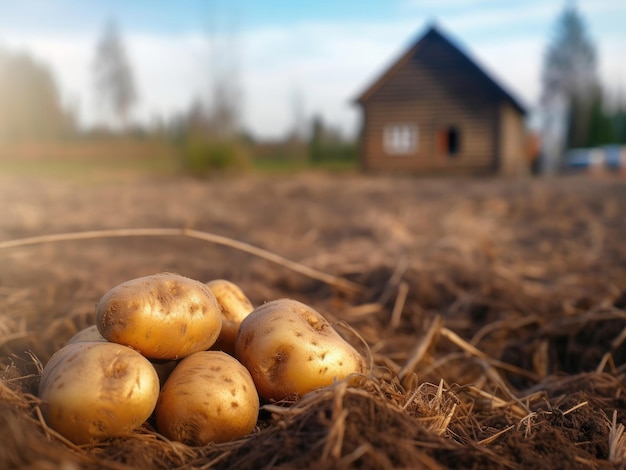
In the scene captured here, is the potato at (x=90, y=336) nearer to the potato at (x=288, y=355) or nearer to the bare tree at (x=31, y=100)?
the potato at (x=288, y=355)

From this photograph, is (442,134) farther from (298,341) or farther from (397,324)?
(298,341)

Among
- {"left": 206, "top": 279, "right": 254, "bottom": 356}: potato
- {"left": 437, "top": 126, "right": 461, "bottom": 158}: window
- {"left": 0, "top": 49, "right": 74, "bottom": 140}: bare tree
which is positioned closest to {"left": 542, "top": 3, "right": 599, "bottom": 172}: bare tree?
{"left": 437, "top": 126, "right": 461, "bottom": 158}: window

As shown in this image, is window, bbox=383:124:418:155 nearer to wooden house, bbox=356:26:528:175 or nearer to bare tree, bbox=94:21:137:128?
wooden house, bbox=356:26:528:175

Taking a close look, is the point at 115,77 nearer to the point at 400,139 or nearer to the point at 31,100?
the point at 31,100

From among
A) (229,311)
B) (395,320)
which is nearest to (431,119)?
(395,320)

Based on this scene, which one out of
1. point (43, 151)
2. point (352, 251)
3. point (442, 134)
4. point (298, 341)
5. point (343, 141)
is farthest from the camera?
point (343, 141)

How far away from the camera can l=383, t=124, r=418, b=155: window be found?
26.2 metres

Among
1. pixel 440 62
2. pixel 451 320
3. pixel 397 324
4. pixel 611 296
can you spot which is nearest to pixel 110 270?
pixel 397 324

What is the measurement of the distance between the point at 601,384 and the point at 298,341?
5.25ft

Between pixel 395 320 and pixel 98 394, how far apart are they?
2.81 meters

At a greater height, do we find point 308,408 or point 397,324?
point 308,408

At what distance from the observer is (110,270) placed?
5047mm

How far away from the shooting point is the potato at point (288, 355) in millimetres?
2219

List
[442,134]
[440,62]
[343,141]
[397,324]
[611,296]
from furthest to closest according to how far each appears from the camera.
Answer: [343,141]
[442,134]
[440,62]
[611,296]
[397,324]
